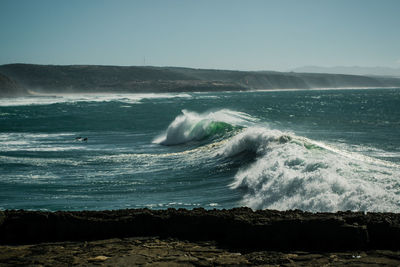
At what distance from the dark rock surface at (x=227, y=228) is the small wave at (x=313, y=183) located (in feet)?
11.3

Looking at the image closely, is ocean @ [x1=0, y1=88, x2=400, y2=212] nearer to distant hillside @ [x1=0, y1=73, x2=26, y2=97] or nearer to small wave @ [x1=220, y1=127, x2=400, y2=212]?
small wave @ [x1=220, y1=127, x2=400, y2=212]

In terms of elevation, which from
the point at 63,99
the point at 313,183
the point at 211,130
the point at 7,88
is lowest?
the point at 63,99

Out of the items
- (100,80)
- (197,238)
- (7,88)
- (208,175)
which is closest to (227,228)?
(197,238)

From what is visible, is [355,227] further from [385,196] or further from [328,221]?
[385,196]

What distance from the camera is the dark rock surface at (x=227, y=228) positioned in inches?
181

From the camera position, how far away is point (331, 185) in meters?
9.20

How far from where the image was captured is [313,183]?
9.54 metres

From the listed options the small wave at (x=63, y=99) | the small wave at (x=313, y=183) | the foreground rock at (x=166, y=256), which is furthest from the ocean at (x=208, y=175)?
the small wave at (x=63, y=99)

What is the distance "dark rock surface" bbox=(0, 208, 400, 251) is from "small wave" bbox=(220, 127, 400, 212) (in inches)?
135

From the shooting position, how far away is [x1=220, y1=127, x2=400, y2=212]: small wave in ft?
27.7

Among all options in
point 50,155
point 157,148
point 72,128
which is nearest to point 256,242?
point 50,155

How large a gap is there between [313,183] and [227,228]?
5.04 meters

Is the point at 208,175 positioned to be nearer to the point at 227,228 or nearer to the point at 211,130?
the point at 227,228

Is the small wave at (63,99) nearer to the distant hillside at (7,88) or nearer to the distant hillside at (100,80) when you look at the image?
the distant hillside at (7,88)
